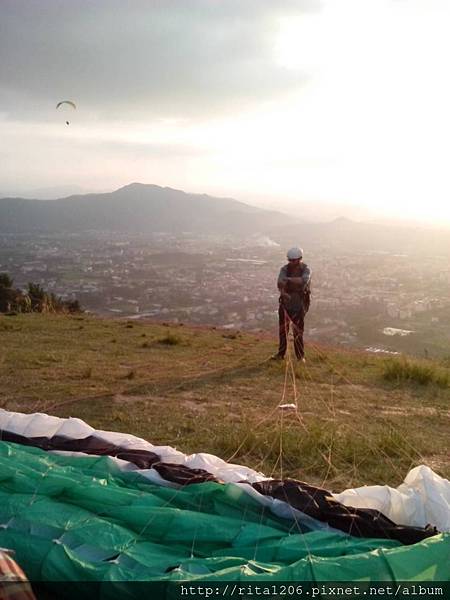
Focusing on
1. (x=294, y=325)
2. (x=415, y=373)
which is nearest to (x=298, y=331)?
(x=294, y=325)

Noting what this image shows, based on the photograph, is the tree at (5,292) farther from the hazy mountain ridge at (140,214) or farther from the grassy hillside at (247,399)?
the hazy mountain ridge at (140,214)

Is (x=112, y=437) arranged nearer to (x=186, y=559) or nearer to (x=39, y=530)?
(x=39, y=530)

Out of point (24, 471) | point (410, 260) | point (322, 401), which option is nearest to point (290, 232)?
point (410, 260)

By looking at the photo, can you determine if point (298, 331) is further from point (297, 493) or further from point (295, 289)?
point (297, 493)

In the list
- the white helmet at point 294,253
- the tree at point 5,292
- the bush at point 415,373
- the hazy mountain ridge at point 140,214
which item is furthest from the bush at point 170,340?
the hazy mountain ridge at point 140,214

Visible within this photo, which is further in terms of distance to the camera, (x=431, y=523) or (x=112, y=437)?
(x=112, y=437)
